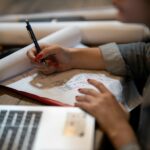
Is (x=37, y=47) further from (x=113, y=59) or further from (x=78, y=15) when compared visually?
(x=78, y=15)

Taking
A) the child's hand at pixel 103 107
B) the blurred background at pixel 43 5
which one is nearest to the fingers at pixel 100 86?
the child's hand at pixel 103 107

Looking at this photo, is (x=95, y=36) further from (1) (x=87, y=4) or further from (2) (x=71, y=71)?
(1) (x=87, y=4)

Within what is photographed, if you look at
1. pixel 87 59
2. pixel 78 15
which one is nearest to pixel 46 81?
pixel 87 59

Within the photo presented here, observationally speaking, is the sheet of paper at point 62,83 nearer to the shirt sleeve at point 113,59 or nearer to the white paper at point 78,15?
the shirt sleeve at point 113,59

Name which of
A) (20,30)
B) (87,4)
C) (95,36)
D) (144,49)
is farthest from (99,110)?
(87,4)

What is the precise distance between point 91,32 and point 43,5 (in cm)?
60

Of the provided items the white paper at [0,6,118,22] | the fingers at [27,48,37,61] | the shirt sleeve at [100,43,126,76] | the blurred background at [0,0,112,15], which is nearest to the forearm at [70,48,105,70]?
the shirt sleeve at [100,43,126,76]

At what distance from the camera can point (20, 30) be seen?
3.69 feet

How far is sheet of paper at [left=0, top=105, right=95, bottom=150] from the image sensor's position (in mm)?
596

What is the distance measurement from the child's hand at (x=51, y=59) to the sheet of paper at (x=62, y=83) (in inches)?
0.8

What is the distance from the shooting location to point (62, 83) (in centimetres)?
85

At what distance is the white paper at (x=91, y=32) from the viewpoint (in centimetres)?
107

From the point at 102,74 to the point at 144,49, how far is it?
0.15 metres

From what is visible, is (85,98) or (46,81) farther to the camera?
(46,81)
